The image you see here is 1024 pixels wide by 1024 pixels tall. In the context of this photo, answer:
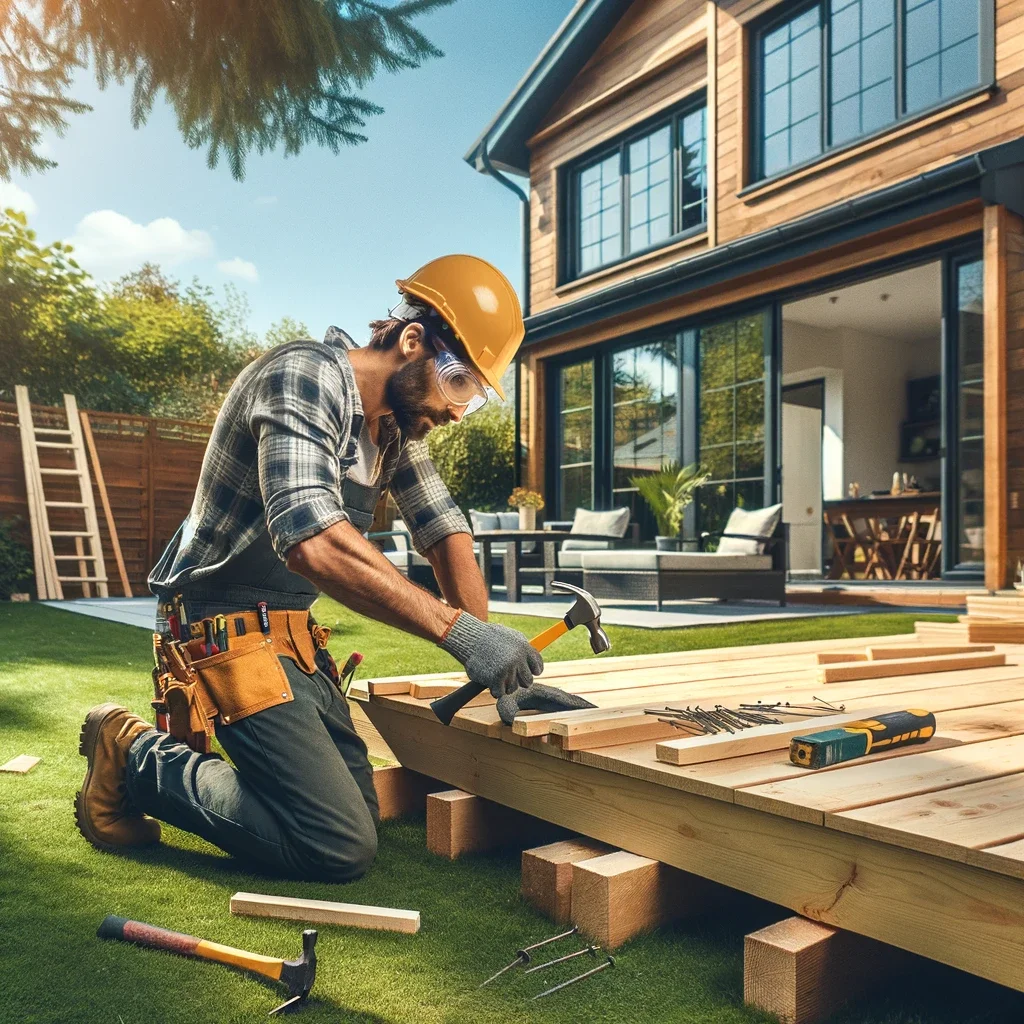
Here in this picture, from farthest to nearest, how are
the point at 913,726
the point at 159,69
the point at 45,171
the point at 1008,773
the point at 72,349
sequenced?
the point at 72,349 < the point at 45,171 < the point at 159,69 < the point at 913,726 < the point at 1008,773

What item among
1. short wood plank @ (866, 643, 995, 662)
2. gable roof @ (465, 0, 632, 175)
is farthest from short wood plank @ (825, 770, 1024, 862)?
gable roof @ (465, 0, 632, 175)

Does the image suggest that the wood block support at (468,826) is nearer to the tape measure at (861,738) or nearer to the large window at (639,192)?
the tape measure at (861,738)

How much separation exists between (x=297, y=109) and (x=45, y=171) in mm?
1063

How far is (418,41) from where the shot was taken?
3176 mm

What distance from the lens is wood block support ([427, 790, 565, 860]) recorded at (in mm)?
1890

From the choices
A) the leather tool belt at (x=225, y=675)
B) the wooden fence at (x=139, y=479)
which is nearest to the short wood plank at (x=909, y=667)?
the leather tool belt at (x=225, y=675)

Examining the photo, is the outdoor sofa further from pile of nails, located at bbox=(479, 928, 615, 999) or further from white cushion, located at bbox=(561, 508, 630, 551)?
pile of nails, located at bbox=(479, 928, 615, 999)

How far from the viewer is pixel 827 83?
25.6 feet

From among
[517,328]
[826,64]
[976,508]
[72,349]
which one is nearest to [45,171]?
[517,328]

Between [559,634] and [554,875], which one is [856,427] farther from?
[554,875]

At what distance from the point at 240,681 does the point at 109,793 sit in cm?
39

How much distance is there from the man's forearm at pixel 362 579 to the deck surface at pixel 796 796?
11.9 inches

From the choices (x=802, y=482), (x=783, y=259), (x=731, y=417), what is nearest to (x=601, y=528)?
(x=731, y=417)

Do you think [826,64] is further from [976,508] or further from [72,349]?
[72,349]
